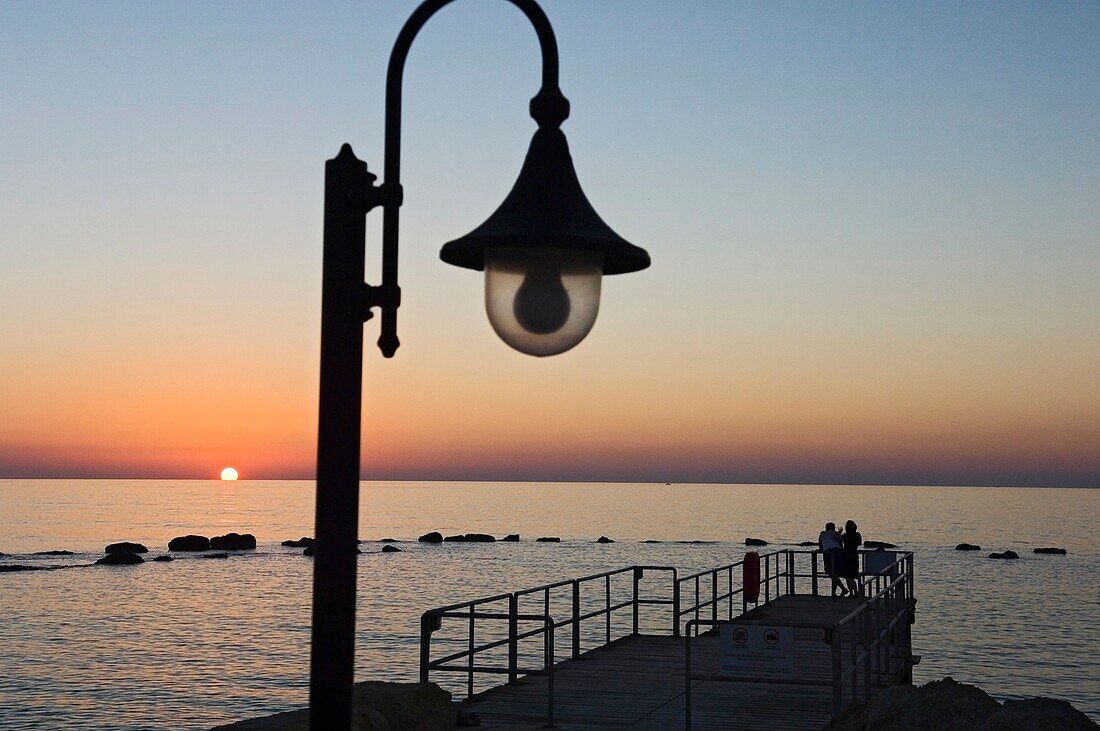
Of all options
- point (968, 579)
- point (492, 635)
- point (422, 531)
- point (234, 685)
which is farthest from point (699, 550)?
point (234, 685)

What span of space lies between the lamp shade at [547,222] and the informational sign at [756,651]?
9.19 metres

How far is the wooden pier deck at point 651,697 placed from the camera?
1373 cm

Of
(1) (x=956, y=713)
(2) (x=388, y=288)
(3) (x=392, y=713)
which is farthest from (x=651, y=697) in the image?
(2) (x=388, y=288)

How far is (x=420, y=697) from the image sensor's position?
43.1 feet

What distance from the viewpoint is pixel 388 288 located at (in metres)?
4.45

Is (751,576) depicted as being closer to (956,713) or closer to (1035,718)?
(956,713)

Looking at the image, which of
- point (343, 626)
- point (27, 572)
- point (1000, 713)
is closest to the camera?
point (343, 626)

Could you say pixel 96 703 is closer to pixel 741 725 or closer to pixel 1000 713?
pixel 741 725

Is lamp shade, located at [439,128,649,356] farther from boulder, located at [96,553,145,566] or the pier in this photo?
boulder, located at [96,553,145,566]

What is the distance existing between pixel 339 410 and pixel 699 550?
11478 cm

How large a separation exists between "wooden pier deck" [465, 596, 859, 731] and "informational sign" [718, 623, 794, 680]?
0.21m

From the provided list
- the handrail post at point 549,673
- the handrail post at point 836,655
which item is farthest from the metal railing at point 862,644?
the handrail post at point 549,673

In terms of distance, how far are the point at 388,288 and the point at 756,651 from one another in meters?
9.72

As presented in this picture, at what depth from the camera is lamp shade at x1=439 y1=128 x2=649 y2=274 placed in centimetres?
439
